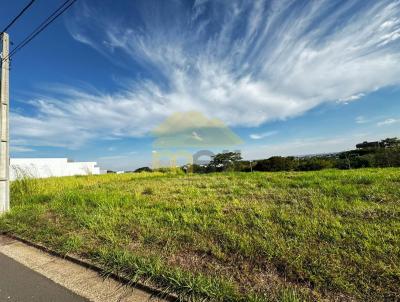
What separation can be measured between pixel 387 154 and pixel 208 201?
31.9 feet

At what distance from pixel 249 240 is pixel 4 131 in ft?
18.9

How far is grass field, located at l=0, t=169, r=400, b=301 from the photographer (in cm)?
192

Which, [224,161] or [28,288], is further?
[224,161]

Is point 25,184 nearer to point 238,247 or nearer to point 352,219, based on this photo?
point 238,247

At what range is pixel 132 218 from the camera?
3.85 m

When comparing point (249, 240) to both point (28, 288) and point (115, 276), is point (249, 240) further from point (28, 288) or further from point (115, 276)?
point (28, 288)

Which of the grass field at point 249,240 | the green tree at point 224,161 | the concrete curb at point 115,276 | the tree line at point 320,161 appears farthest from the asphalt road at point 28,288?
the green tree at point 224,161

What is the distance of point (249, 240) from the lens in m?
2.66

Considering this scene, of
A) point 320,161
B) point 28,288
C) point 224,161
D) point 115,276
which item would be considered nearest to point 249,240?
point 115,276

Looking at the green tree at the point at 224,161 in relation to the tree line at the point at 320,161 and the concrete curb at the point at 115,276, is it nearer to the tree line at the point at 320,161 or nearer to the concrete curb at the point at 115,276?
the tree line at the point at 320,161

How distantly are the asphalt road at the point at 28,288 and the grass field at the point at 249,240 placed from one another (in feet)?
1.49

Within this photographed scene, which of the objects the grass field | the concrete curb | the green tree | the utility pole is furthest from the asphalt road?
the green tree

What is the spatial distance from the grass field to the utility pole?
1.82ft

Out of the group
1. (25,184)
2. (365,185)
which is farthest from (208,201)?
(25,184)
